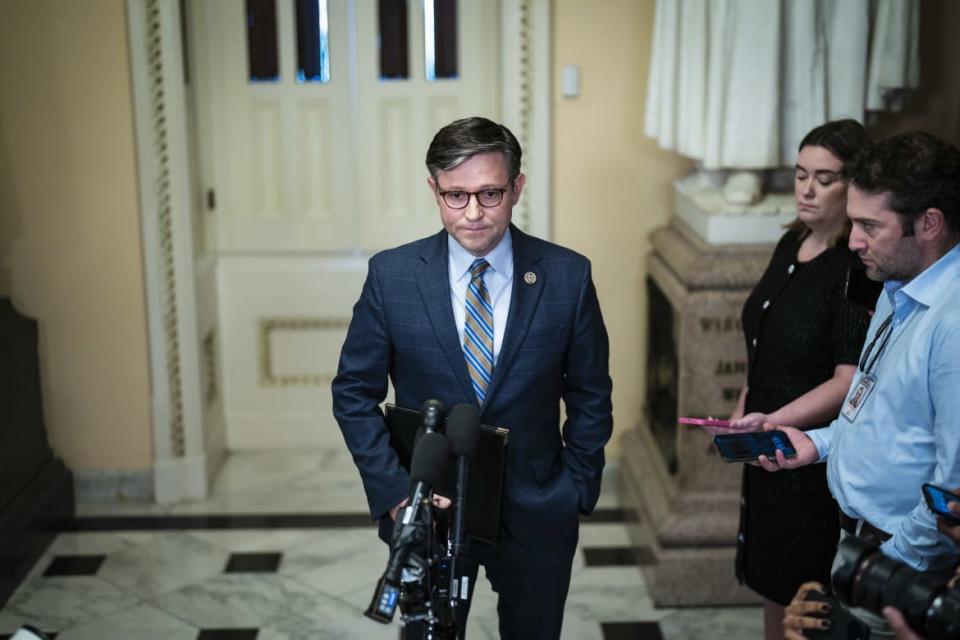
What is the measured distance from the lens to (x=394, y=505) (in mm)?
2441

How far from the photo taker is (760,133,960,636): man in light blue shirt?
210cm

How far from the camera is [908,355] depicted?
2.15 metres

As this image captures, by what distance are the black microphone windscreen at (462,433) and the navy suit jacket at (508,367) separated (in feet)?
1.65

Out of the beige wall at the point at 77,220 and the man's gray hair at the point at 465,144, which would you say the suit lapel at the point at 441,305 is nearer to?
the man's gray hair at the point at 465,144

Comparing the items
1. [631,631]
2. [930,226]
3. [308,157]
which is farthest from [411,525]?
[308,157]

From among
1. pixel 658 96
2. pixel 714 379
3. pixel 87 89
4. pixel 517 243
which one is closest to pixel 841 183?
pixel 517 243

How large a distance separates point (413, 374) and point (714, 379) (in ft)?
5.41

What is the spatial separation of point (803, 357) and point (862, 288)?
0.31 meters

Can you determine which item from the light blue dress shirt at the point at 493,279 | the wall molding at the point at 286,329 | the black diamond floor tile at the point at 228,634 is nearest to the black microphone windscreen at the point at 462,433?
the light blue dress shirt at the point at 493,279

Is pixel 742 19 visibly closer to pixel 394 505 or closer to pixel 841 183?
pixel 841 183

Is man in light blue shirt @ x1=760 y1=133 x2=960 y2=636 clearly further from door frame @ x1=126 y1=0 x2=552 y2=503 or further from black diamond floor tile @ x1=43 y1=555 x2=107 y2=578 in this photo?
black diamond floor tile @ x1=43 y1=555 x2=107 y2=578

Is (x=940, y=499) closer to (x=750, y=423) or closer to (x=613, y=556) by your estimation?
(x=750, y=423)

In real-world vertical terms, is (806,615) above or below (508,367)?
below

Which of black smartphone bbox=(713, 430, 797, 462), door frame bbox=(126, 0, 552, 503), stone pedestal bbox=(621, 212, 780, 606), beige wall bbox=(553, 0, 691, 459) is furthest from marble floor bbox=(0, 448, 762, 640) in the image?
black smartphone bbox=(713, 430, 797, 462)
